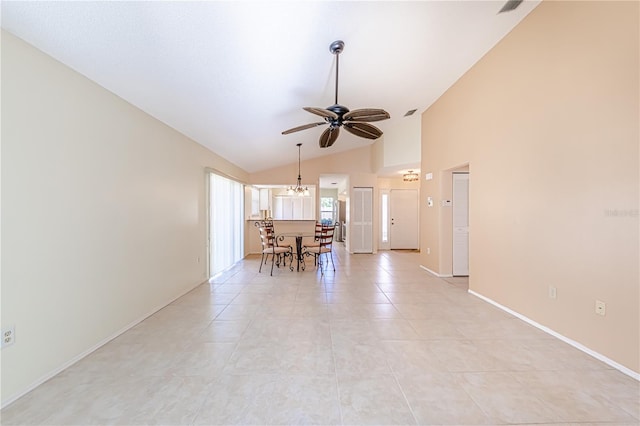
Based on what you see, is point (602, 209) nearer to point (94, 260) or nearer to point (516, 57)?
point (516, 57)

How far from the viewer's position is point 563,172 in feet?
7.92

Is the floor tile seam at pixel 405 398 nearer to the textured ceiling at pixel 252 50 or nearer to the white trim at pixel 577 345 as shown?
the white trim at pixel 577 345

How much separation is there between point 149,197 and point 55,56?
4.77 feet

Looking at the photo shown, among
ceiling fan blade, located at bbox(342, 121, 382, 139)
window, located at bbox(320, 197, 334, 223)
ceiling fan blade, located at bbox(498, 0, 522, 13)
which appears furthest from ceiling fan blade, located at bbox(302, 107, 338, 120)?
window, located at bbox(320, 197, 334, 223)

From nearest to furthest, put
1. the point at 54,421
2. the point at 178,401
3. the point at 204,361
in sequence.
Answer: the point at 54,421
the point at 178,401
the point at 204,361

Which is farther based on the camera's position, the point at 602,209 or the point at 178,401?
the point at 602,209

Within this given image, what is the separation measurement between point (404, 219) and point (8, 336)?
331 inches

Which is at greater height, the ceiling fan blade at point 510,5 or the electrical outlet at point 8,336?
the ceiling fan blade at point 510,5

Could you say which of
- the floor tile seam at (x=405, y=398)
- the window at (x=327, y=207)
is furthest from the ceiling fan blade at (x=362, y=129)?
the window at (x=327, y=207)

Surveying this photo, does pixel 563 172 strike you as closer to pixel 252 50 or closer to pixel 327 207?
pixel 252 50

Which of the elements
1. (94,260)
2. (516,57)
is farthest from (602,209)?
(94,260)

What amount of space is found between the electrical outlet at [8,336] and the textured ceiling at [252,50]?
1.87 metres

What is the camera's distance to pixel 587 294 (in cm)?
223

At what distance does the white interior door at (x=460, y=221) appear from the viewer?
4.74 metres
